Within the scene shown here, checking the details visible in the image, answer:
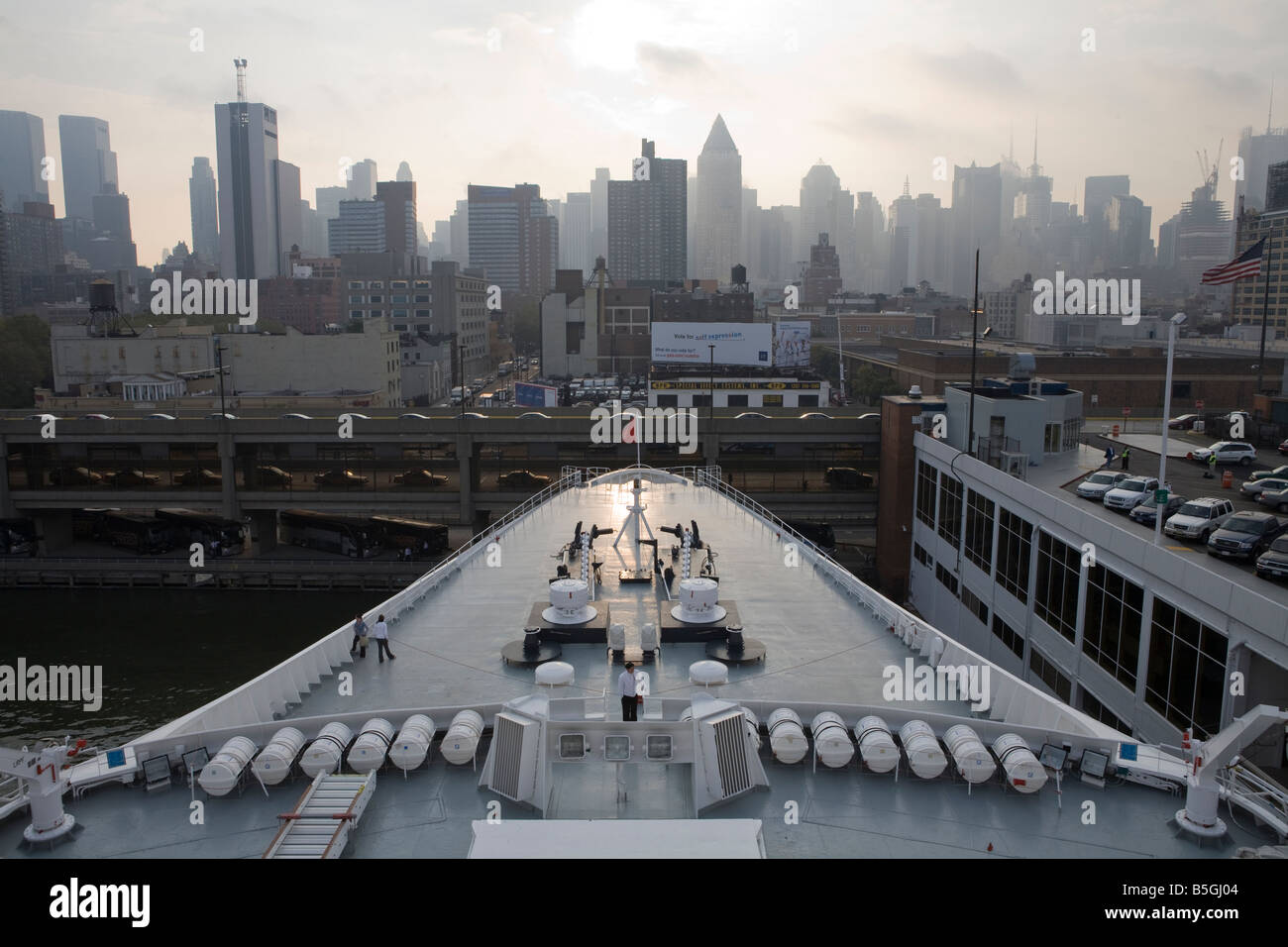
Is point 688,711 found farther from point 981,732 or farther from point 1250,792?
point 1250,792

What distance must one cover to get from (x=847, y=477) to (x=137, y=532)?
37.7 m

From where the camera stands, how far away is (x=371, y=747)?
35.3 feet

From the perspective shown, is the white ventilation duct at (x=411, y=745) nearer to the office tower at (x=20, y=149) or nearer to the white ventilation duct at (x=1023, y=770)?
the white ventilation duct at (x=1023, y=770)

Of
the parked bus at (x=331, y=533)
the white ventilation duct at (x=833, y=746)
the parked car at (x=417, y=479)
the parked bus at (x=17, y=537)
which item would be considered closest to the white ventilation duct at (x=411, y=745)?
the white ventilation duct at (x=833, y=746)

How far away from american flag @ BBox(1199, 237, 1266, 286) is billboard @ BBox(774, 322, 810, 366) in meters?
58.3

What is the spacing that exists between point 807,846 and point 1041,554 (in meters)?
17.5

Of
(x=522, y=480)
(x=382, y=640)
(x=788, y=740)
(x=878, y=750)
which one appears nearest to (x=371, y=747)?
(x=382, y=640)

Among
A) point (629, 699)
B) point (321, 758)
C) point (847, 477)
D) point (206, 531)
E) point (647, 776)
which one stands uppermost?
point (629, 699)

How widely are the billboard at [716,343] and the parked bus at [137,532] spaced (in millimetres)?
48280

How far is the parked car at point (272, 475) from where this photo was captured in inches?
1796

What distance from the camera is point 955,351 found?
74125 mm

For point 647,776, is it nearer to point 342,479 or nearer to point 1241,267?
point 1241,267
